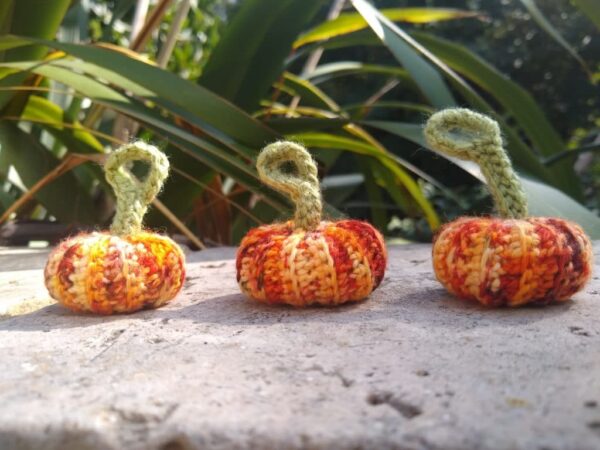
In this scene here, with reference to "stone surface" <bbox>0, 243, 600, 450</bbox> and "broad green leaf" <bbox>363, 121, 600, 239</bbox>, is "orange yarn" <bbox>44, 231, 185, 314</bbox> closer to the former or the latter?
"stone surface" <bbox>0, 243, 600, 450</bbox>

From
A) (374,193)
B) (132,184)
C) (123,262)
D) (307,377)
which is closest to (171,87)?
(132,184)

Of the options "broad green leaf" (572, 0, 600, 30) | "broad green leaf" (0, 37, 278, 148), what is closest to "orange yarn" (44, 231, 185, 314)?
"broad green leaf" (0, 37, 278, 148)

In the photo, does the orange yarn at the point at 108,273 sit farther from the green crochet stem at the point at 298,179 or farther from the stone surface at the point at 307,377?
the green crochet stem at the point at 298,179

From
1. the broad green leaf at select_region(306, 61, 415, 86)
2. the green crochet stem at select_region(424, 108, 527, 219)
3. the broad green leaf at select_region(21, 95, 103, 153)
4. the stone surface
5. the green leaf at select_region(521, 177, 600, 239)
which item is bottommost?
the stone surface

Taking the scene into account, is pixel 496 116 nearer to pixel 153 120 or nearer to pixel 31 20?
pixel 153 120

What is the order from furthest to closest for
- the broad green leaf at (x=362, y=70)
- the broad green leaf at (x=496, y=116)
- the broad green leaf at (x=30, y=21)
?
1. the broad green leaf at (x=362, y=70)
2. the broad green leaf at (x=30, y=21)
3. the broad green leaf at (x=496, y=116)

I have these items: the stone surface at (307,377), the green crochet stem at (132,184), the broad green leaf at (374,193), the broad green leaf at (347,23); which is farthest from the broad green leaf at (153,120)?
the broad green leaf at (374,193)
